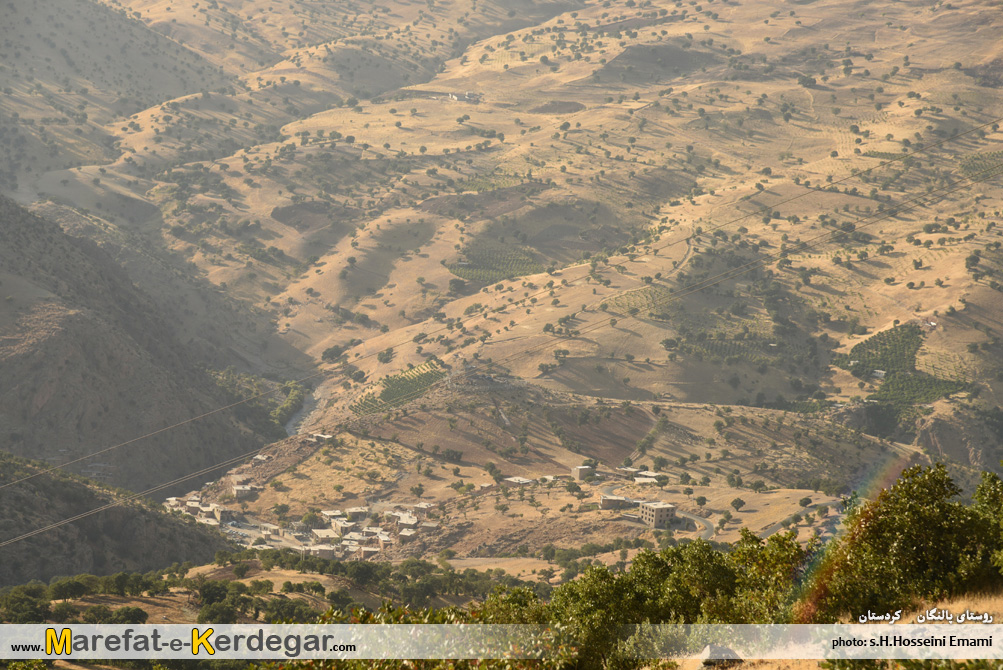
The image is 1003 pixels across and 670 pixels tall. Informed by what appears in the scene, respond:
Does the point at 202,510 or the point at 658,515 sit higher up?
the point at 658,515

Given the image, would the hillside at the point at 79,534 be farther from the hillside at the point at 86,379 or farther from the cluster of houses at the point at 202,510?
the hillside at the point at 86,379

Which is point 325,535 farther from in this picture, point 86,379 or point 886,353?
point 886,353

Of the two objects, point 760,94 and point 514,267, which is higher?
point 760,94

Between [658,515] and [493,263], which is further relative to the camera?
[493,263]

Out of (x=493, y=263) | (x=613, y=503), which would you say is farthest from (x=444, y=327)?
(x=613, y=503)

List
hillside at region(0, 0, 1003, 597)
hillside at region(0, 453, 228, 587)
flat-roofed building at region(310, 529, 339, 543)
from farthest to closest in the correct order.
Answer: hillside at region(0, 0, 1003, 597) < flat-roofed building at region(310, 529, 339, 543) < hillside at region(0, 453, 228, 587)

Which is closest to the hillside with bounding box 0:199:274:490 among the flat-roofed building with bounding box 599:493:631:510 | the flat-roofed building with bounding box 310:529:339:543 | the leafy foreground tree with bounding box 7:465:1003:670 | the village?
the village

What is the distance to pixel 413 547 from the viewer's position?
74.2 meters

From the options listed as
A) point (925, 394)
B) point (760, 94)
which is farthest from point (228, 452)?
point (760, 94)

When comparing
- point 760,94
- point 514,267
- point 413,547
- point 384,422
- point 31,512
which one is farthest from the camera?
point 760,94

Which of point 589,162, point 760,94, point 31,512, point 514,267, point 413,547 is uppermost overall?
point 760,94

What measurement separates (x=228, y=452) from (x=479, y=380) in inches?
1136

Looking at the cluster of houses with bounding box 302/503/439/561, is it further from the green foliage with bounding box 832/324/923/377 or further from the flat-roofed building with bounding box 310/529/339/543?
the green foliage with bounding box 832/324/923/377

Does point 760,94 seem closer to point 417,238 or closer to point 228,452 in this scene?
point 417,238
